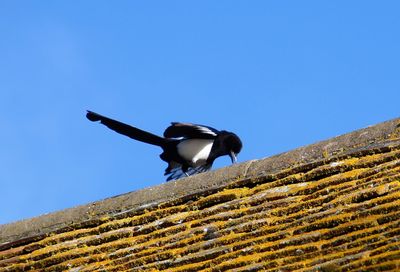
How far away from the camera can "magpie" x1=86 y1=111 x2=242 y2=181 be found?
732 cm

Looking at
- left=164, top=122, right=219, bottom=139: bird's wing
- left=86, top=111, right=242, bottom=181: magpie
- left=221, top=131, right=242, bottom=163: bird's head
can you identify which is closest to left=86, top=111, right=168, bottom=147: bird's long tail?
left=86, top=111, right=242, bottom=181: magpie

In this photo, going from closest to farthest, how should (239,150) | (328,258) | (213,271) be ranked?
(328,258) → (213,271) → (239,150)

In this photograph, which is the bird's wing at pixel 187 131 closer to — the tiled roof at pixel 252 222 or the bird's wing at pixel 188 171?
the bird's wing at pixel 188 171

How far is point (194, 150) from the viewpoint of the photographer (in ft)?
24.5

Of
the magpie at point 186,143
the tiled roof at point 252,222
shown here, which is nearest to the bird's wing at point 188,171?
the magpie at point 186,143

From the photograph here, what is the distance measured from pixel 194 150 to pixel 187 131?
0.64 feet

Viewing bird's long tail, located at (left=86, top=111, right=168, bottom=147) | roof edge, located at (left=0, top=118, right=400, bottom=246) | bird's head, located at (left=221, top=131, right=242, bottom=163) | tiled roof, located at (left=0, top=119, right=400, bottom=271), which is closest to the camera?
tiled roof, located at (left=0, top=119, right=400, bottom=271)

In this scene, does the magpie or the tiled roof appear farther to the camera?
the magpie

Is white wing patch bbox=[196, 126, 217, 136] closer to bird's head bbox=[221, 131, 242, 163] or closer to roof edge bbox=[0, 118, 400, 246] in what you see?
bird's head bbox=[221, 131, 242, 163]

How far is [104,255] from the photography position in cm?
473

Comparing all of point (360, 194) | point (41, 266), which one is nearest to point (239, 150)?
point (41, 266)

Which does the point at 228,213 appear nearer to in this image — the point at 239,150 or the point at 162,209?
the point at 162,209

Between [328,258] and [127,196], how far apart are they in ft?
6.32

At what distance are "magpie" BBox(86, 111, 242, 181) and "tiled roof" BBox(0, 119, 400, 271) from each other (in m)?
1.72
